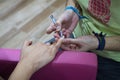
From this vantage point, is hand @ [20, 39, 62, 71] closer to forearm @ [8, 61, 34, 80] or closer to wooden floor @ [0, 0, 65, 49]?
forearm @ [8, 61, 34, 80]

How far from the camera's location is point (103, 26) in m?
0.92

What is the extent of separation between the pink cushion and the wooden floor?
979mm

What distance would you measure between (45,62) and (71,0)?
43 centimetres

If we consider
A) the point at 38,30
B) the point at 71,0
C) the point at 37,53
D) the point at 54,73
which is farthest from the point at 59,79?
the point at 38,30

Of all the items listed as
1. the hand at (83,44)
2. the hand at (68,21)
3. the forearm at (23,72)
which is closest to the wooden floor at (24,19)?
the hand at (68,21)

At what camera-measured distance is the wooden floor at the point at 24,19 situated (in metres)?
1.84

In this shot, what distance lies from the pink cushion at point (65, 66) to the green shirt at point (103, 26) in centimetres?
18

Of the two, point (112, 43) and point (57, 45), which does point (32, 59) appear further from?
point (112, 43)

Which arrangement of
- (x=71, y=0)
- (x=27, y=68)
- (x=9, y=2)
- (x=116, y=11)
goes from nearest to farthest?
(x=27, y=68), (x=116, y=11), (x=71, y=0), (x=9, y=2)

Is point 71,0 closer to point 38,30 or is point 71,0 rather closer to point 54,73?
point 54,73

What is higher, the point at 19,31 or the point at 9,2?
the point at 9,2

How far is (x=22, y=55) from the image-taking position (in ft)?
2.53

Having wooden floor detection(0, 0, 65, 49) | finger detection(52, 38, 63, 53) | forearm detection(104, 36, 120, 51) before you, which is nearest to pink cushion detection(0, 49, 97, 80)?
finger detection(52, 38, 63, 53)

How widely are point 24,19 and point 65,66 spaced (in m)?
1.36
